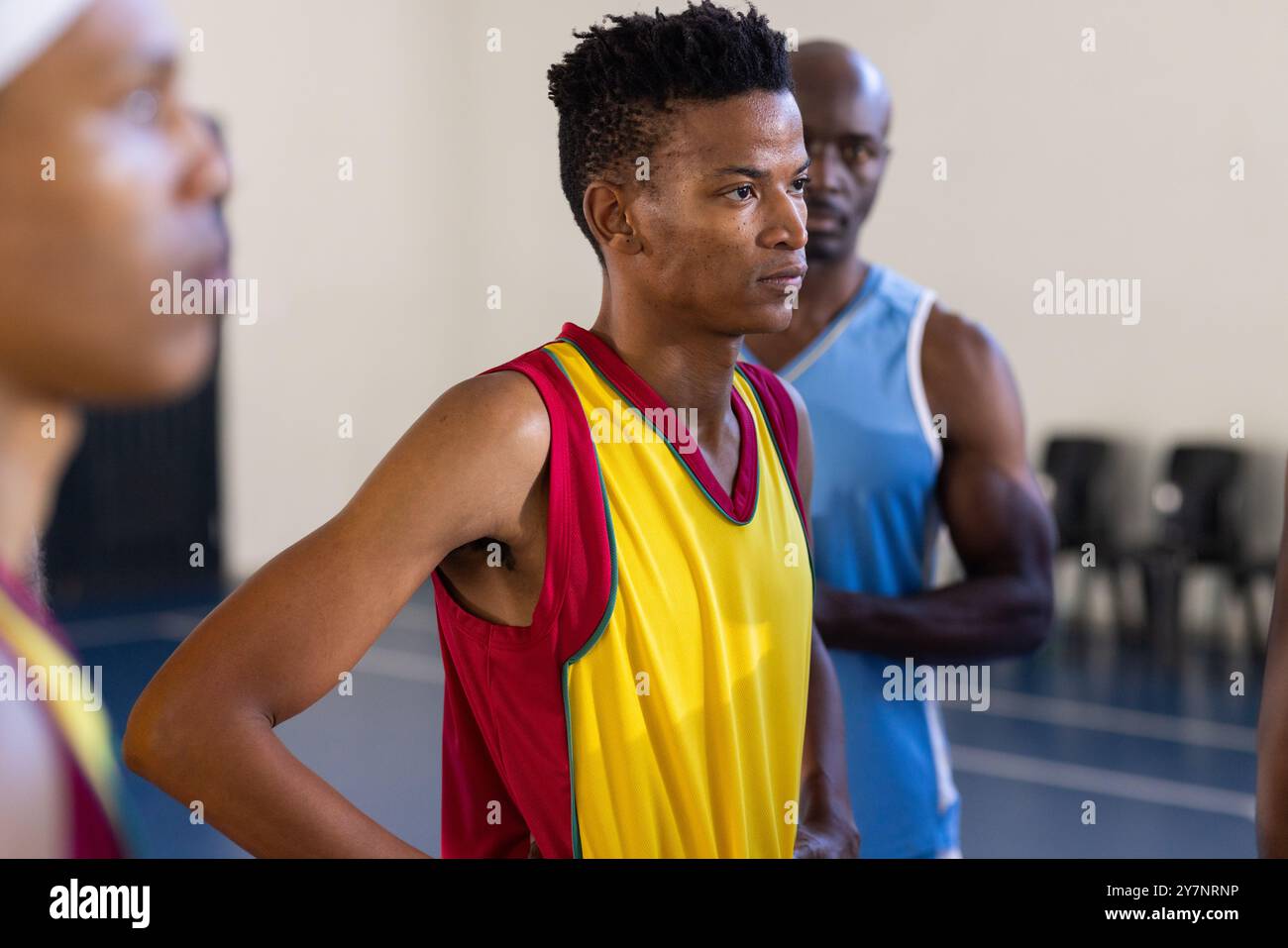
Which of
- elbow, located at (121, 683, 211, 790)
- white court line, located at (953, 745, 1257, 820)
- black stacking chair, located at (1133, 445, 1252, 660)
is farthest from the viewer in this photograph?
black stacking chair, located at (1133, 445, 1252, 660)

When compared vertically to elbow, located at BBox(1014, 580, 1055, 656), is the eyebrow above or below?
above

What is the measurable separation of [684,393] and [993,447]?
85cm

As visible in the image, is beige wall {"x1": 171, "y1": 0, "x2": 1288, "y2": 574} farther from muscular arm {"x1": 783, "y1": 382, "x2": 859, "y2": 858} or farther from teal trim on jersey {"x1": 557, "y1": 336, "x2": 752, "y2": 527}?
teal trim on jersey {"x1": 557, "y1": 336, "x2": 752, "y2": 527}

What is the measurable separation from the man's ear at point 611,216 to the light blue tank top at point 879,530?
766 millimetres

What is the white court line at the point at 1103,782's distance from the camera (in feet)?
14.7

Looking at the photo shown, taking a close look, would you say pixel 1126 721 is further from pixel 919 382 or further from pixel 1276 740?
pixel 1276 740

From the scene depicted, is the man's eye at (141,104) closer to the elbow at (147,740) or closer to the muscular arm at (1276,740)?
the elbow at (147,740)

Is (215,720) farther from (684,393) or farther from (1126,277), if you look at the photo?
(1126,277)

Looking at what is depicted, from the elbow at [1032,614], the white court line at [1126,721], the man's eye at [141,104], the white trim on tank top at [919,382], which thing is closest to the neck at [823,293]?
A: the white trim on tank top at [919,382]

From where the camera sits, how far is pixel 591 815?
4.08ft

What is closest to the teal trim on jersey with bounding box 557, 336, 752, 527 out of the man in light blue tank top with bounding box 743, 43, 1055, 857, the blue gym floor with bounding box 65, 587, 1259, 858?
the man in light blue tank top with bounding box 743, 43, 1055, 857

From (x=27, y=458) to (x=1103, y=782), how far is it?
15.2 ft

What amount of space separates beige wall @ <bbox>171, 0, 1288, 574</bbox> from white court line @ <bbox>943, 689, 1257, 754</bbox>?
1166mm

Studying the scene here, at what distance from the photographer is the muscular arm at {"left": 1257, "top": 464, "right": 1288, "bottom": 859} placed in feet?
3.88
